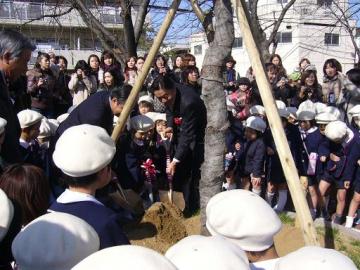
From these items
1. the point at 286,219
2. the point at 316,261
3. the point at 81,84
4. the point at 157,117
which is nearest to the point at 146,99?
the point at 157,117

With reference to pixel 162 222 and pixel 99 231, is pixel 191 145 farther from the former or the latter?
pixel 99 231

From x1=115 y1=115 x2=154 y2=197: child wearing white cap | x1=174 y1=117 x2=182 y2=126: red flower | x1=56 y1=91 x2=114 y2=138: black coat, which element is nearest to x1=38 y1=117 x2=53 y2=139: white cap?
x1=56 y1=91 x2=114 y2=138: black coat

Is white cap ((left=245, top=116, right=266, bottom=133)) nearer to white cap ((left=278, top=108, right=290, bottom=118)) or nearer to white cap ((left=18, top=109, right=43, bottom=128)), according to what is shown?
white cap ((left=278, top=108, right=290, bottom=118))

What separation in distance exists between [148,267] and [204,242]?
406 millimetres

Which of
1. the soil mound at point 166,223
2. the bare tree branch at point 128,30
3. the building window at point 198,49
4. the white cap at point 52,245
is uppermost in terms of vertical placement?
the building window at point 198,49

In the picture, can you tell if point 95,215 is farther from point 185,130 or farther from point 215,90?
point 185,130

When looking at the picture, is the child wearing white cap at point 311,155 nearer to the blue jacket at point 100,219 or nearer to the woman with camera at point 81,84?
the woman with camera at point 81,84

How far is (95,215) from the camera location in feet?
7.63

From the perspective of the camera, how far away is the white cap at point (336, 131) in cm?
553

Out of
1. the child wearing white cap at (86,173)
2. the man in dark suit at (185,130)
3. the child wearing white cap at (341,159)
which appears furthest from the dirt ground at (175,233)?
the child wearing white cap at (86,173)

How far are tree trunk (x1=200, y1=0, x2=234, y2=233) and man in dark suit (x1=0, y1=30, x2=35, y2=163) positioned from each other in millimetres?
1307

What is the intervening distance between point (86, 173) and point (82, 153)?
0.33ft

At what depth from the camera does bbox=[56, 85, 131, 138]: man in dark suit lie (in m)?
4.34

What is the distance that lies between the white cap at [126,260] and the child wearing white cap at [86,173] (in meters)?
1.17
